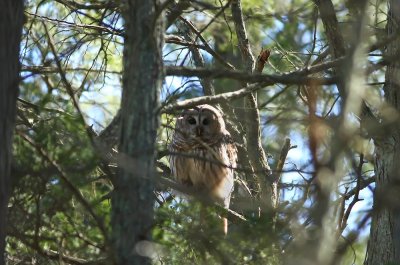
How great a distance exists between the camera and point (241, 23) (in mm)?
6414

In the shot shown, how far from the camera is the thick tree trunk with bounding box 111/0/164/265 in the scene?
10.7ft

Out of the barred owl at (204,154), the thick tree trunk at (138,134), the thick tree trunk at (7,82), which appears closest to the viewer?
the thick tree trunk at (138,134)

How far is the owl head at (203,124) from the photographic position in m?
7.49

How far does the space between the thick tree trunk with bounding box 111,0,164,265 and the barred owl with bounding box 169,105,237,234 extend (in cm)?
371

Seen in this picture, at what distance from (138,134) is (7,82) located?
0.66 meters

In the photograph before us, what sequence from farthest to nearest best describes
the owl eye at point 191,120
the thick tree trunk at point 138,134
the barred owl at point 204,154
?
the owl eye at point 191,120
the barred owl at point 204,154
the thick tree trunk at point 138,134

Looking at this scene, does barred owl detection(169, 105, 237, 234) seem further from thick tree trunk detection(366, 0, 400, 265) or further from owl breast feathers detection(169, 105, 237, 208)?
thick tree trunk detection(366, 0, 400, 265)

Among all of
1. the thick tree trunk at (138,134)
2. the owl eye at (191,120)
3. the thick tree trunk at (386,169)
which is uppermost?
the owl eye at (191,120)

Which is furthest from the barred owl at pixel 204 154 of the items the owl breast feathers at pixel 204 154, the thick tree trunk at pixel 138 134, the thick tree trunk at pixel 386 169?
the thick tree trunk at pixel 138 134

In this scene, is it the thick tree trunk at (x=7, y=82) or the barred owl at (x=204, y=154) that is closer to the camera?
the thick tree trunk at (x=7, y=82)

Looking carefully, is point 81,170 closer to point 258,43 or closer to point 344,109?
point 344,109

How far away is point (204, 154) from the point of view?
7301 millimetres

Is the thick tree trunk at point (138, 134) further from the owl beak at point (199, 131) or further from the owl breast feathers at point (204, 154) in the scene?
the owl beak at point (199, 131)

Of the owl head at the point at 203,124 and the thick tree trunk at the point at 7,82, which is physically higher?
the owl head at the point at 203,124
